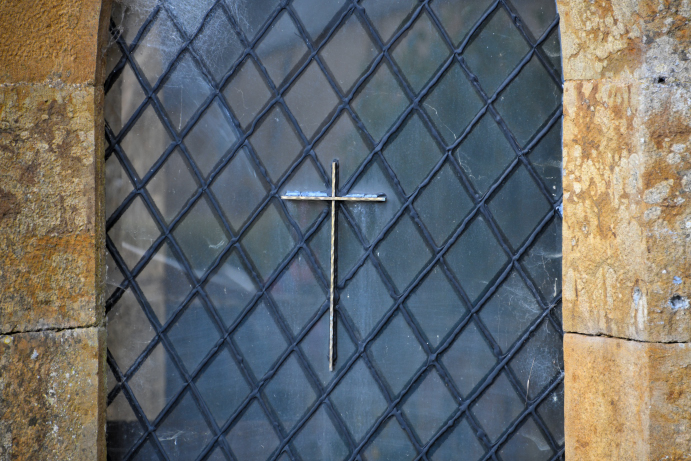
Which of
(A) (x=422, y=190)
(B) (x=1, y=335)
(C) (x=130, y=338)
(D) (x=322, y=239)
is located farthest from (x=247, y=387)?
(A) (x=422, y=190)

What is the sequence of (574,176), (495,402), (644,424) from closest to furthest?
(644,424) < (574,176) < (495,402)

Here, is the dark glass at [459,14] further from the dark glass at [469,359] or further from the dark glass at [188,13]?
the dark glass at [469,359]

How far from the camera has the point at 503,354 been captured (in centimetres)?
189

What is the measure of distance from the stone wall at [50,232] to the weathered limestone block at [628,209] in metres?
1.56

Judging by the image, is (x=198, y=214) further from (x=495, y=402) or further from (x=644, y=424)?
(x=644, y=424)

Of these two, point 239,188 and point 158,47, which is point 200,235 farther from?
point 158,47

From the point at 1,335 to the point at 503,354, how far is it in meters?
1.66

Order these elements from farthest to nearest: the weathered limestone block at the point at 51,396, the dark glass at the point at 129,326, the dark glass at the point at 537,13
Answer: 1. the dark glass at the point at 129,326
2. the dark glass at the point at 537,13
3. the weathered limestone block at the point at 51,396

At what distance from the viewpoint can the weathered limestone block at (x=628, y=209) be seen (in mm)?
1536

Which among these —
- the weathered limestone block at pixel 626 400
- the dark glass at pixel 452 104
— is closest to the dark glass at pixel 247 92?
Answer: the dark glass at pixel 452 104

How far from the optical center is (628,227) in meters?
1.58

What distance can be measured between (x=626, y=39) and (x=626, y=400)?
3.47 ft

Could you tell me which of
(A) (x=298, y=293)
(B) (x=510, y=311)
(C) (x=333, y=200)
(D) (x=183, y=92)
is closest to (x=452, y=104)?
(C) (x=333, y=200)

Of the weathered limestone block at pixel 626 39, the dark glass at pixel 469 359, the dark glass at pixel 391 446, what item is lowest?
the dark glass at pixel 391 446
